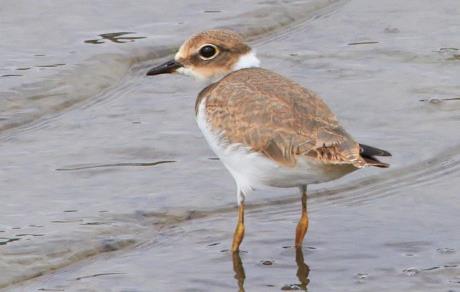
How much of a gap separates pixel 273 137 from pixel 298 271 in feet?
2.32

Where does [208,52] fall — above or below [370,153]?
above

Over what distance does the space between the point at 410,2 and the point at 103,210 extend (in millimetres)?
4970

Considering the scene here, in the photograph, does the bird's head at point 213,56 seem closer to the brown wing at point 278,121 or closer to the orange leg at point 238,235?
the brown wing at point 278,121

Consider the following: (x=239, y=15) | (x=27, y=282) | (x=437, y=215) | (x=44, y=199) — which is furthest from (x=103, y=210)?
(x=239, y=15)

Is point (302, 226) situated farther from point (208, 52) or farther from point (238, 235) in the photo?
point (208, 52)

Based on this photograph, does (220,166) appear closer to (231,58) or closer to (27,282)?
(231,58)

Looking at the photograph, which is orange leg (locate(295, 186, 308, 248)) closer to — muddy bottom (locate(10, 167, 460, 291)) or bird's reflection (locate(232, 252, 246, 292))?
muddy bottom (locate(10, 167, 460, 291))

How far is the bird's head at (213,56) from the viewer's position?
7664 mm

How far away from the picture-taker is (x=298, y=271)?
22.2ft

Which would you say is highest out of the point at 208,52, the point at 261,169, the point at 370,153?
the point at 208,52

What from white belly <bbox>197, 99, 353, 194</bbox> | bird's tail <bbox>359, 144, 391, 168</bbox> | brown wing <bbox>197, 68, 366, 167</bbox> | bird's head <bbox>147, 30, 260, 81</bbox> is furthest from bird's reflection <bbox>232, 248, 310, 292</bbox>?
bird's head <bbox>147, 30, 260, 81</bbox>

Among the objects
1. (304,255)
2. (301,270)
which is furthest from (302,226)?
(301,270)

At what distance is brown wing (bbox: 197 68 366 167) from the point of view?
262 inches

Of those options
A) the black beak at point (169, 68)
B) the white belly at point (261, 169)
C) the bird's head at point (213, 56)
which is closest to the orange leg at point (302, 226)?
the white belly at point (261, 169)
